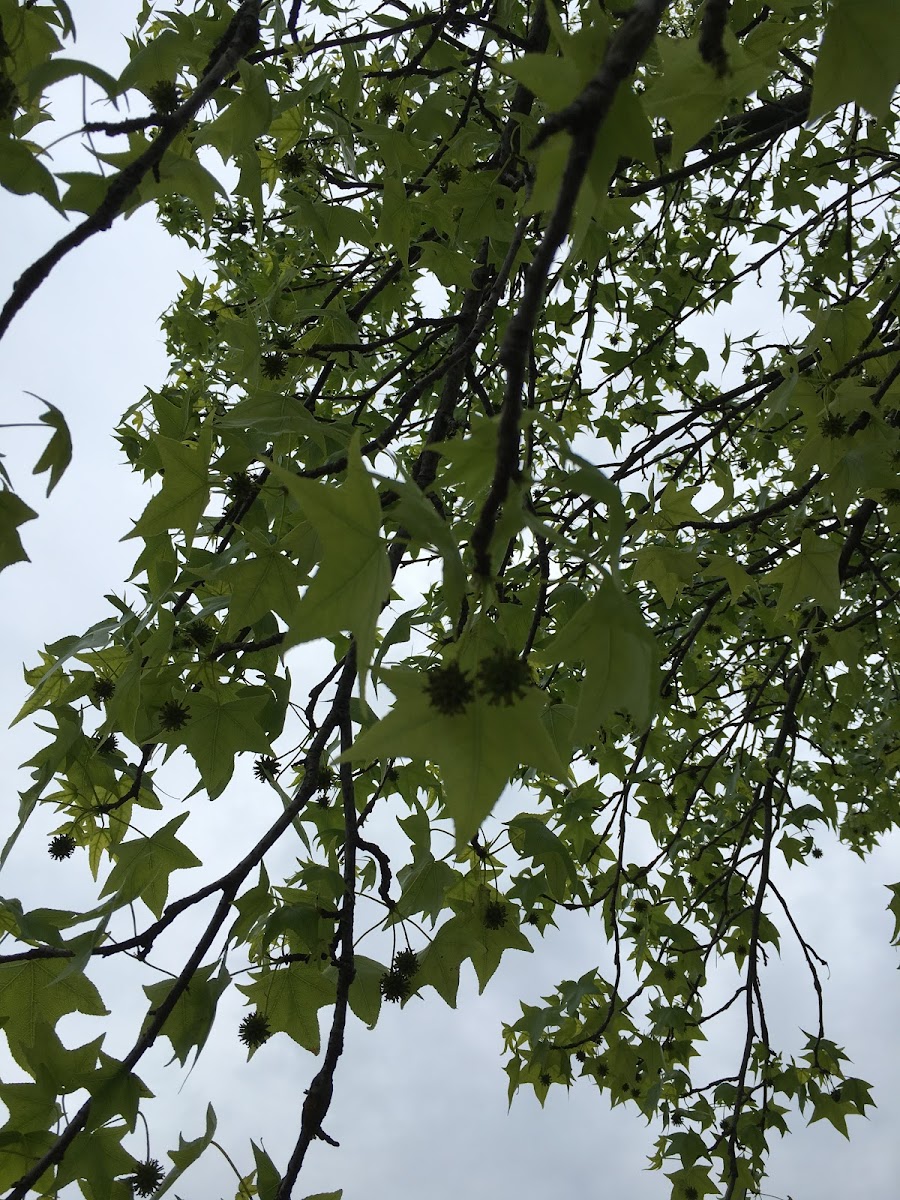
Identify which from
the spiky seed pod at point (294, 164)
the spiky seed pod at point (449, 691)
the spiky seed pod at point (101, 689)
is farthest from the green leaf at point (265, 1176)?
the spiky seed pod at point (294, 164)

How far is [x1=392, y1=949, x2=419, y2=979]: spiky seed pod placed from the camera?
2084mm

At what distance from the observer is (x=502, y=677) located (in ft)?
3.68

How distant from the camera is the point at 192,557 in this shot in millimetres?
2062

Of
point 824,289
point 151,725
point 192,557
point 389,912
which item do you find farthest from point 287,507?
point 824,289

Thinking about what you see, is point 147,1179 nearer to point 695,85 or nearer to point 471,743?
point 471,743

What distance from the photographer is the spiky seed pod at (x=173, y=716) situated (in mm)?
1932

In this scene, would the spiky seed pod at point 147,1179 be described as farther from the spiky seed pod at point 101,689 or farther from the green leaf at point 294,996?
the spiky seed pod at point 101,689

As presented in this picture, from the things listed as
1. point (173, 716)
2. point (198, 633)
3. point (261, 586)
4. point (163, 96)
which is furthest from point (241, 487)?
point (163, 96)

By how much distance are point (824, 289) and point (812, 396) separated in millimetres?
1732

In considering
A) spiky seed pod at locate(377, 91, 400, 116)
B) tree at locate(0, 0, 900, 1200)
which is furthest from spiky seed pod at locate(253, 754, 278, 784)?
spiky seed pod at locate(377, 91, 400, 116)

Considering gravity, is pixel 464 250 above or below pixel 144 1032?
above

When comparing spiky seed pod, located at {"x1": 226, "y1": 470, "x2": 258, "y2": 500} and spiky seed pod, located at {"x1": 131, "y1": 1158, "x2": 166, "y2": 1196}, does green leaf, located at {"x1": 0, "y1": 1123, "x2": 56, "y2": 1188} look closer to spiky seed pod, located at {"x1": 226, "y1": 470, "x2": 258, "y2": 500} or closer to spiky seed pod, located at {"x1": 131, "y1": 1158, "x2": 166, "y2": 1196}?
spiky seed pod, located at {"x1": 131, "y1": 1158, "x2": 166, "y2": 1196}

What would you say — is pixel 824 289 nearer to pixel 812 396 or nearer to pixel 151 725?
pixel 812 396

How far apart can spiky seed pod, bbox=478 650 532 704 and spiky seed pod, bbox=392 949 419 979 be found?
122cm
